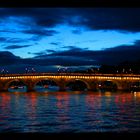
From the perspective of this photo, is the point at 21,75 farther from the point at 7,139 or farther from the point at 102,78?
the point at 7,139

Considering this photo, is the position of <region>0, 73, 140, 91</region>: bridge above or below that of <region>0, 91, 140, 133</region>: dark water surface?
above

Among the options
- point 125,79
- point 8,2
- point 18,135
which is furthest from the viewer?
point 125,79

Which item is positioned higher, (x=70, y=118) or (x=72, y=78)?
(x=72, y=78)

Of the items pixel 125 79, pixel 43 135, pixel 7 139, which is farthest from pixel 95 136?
pixel 125 79

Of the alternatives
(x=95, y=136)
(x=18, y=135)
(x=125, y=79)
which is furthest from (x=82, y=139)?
(x=125, y=79)

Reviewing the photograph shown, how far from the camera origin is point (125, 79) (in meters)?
91.8

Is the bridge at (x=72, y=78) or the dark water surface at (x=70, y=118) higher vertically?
the bridge at (x=72, y=78)

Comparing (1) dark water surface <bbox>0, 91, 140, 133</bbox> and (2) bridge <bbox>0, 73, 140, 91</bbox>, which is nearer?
(1) dark water surface <bbox>0, 91, 140, 133</bbox>

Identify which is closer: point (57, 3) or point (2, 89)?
point (57, 3)

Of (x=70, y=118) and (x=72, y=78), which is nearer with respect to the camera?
(x=70, y=118)

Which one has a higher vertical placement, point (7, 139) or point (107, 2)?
point (107, 2)

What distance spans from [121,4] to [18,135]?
1.78 meters

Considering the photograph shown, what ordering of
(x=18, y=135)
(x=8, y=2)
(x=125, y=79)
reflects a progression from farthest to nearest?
1. (x=125, y=79)
2. (x=18, y=135)
3. (x=8, y=2)

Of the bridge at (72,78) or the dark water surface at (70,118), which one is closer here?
the dark water surface at (70,118)
